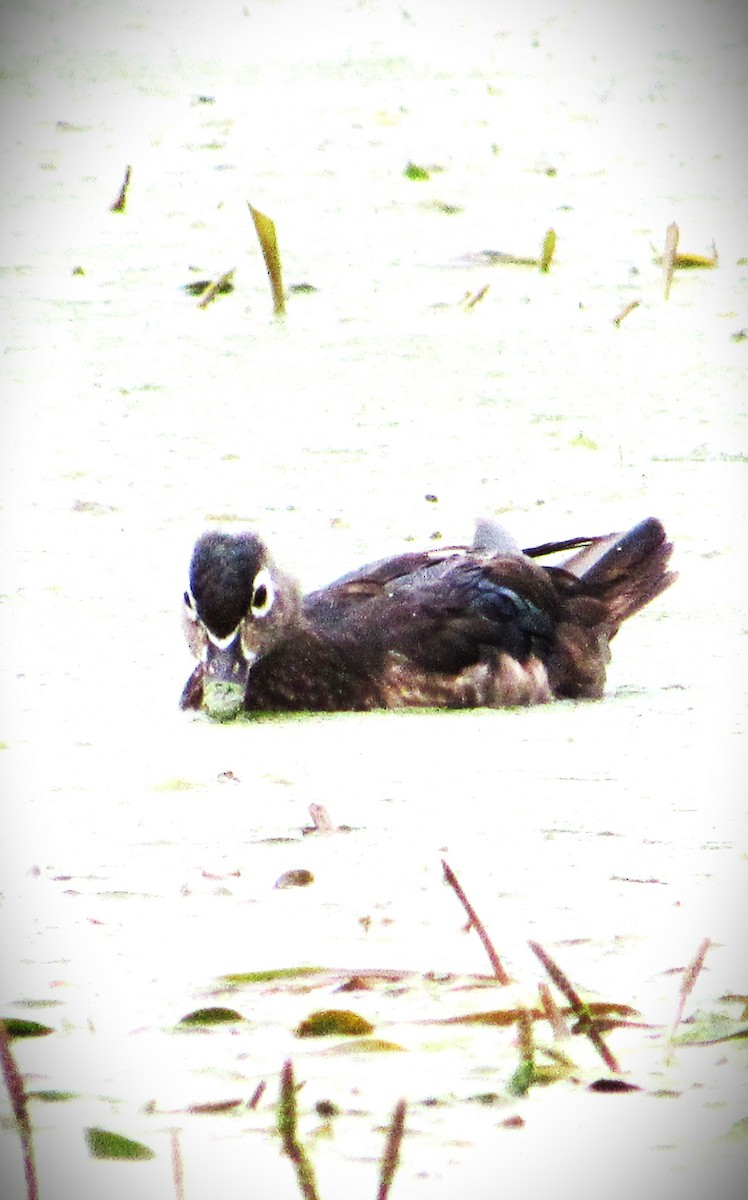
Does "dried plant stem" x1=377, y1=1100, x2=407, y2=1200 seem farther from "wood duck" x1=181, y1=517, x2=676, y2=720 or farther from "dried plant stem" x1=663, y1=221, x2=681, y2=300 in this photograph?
"dried plant stem" x1=663, y1=221, x2=681, y2=300

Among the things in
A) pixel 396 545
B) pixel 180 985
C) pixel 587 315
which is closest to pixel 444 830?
pixel 180 985

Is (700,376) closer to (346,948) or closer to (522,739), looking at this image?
(522,739)

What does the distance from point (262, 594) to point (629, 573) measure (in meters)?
1.03

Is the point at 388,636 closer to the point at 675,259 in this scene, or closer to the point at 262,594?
the point at 262,594

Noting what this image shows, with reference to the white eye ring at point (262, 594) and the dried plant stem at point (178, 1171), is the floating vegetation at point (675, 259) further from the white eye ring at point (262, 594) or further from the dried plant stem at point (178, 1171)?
the dried plant stem at point (178, 1171)

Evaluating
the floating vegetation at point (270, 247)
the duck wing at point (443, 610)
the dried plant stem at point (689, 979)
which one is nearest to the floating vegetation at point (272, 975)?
the dried plant stem at point (689, 979)

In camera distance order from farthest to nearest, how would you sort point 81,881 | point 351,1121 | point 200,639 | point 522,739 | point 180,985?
point 200,639 < point 522,739 < point 81,881 < point 180,985 < point 351,1121

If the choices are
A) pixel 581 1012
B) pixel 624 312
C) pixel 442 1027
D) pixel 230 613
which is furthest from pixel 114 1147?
pixel 624 312

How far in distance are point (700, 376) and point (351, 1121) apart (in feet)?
19.1

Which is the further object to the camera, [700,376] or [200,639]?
[700,376]

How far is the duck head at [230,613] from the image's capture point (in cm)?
507

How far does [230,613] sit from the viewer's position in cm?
511

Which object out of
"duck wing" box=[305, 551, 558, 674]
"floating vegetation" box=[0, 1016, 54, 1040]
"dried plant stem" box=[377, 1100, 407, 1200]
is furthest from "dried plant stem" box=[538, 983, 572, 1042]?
"duck wing" box=[305, 551, 558, 674]

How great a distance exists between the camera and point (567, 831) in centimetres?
380
